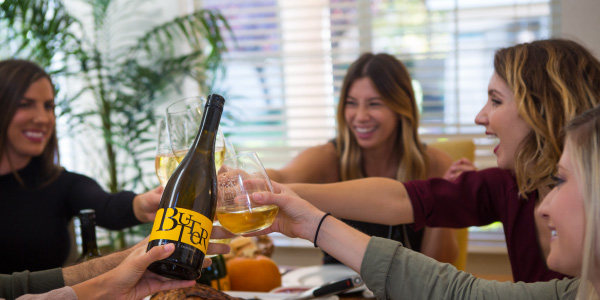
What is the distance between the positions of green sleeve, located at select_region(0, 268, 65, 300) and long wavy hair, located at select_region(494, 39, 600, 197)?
1054 millimetres

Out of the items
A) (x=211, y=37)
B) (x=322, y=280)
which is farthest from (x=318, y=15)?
(x=322, y=280)

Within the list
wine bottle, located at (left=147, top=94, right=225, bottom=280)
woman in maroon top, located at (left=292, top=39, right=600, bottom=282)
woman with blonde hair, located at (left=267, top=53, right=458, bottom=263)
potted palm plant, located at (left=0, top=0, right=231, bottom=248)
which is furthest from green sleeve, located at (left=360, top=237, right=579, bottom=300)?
potted palm plant, located at (left=0, top=0, right=231, bottom=248)

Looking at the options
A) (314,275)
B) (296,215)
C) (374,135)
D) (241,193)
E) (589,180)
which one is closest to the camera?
(589,180)

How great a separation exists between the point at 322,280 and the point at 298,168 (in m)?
0.76

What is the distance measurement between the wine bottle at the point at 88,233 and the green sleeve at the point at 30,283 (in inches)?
2.6

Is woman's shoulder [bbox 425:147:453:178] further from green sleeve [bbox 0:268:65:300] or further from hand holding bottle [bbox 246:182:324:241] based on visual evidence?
green sleeve [bbox 0:268:65:300]

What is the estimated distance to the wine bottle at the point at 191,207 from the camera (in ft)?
2.75

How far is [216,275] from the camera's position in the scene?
138 cm

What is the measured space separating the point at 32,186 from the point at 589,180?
1.89m

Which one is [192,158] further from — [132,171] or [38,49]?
[132,171]

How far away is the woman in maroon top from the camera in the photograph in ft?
4.30

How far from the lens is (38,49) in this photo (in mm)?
2898

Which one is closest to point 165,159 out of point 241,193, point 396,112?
point 241,193

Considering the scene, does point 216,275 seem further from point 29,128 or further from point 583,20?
point 583,20
